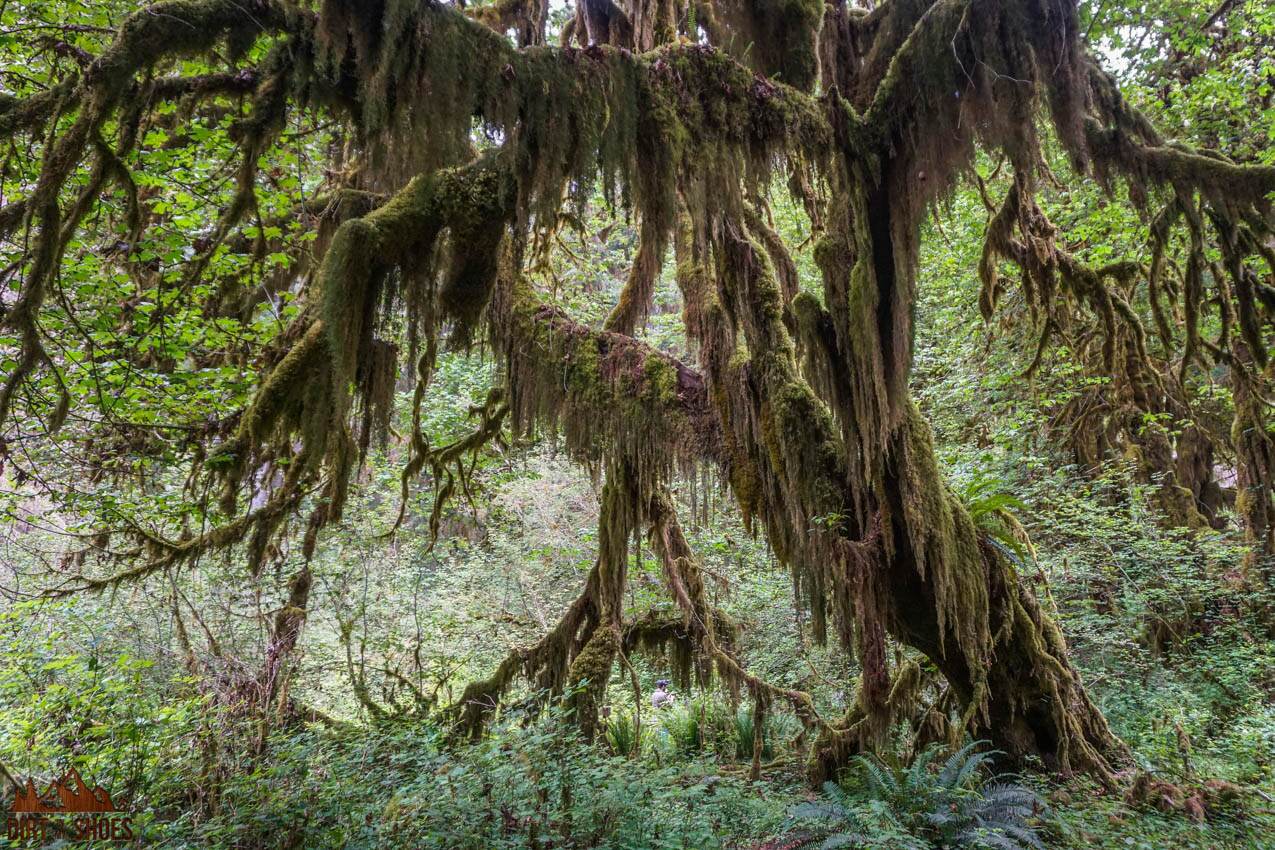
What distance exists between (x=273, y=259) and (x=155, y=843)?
14.1ft

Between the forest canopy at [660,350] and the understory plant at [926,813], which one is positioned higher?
the forest canopy at [660,350]

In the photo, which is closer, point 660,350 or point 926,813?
point 926,813

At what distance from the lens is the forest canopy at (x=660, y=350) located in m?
3.68

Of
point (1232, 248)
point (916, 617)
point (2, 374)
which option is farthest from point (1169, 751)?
point (2, 374)

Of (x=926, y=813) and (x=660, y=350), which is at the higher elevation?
(x=660, y=350)

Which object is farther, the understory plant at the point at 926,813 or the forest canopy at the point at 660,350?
the understory plant at the point at 926,813

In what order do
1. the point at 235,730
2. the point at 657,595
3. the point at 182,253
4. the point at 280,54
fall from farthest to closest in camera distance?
→ 1. the point at 657,595
2. the point at 235,730
3. the point at 182,253
4. the point at 280,54

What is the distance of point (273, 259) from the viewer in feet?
19.2

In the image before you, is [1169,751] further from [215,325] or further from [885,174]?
[215,325]

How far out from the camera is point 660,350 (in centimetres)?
698

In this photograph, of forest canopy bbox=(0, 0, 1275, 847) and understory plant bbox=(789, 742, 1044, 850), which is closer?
forest canopy bbox=(0, 0, 1275, 847)

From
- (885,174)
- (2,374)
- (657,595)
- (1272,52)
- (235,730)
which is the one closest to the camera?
(2,374)

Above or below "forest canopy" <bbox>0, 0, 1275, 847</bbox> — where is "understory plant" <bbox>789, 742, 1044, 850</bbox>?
below

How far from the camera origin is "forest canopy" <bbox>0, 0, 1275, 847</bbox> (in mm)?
3676
